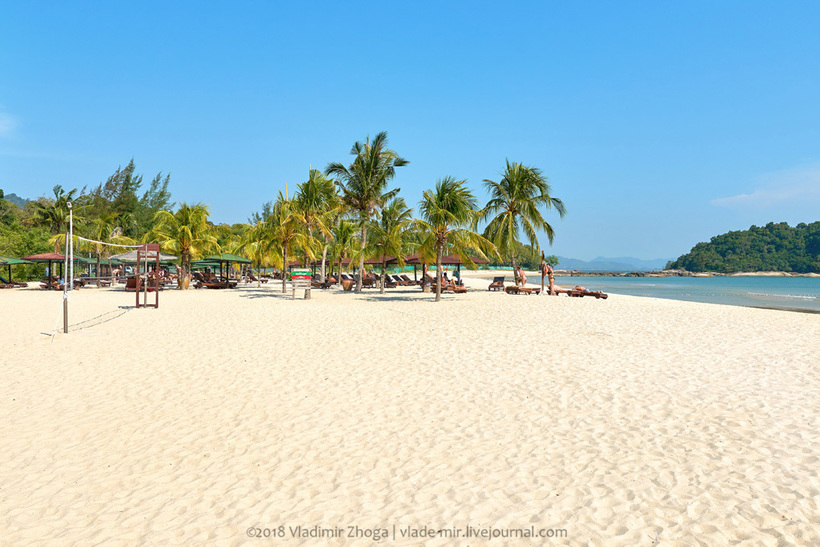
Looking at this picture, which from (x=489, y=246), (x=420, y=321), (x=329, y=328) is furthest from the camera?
(x=489, y=246)

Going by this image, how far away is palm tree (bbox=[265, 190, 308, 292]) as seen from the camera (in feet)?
69.2

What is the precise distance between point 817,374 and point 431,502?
621 cm

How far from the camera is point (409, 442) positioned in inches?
161

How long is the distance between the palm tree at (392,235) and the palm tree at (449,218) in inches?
35.1

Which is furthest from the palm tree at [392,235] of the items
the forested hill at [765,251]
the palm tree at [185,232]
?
the forested hill at [765,251]

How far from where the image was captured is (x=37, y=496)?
10.4ft

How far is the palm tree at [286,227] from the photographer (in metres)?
21.1

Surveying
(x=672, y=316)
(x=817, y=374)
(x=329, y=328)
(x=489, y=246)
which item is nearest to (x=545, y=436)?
(x=817, y=374)

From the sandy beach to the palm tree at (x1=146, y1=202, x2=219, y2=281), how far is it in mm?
17790

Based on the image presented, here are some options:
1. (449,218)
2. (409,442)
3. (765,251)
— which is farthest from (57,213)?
(765,251)

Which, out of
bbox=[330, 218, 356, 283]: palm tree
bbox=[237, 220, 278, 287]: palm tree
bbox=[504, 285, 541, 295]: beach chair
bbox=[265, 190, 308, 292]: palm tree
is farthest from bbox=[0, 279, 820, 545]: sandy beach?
bbox=[330, 218, 356, 283]: palm tree

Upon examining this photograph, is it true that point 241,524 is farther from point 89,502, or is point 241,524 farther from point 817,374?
point 817,374

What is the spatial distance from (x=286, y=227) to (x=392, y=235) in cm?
555

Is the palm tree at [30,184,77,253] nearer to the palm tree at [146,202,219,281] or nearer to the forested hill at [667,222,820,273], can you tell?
the palm tree at [146,202,219,281]
